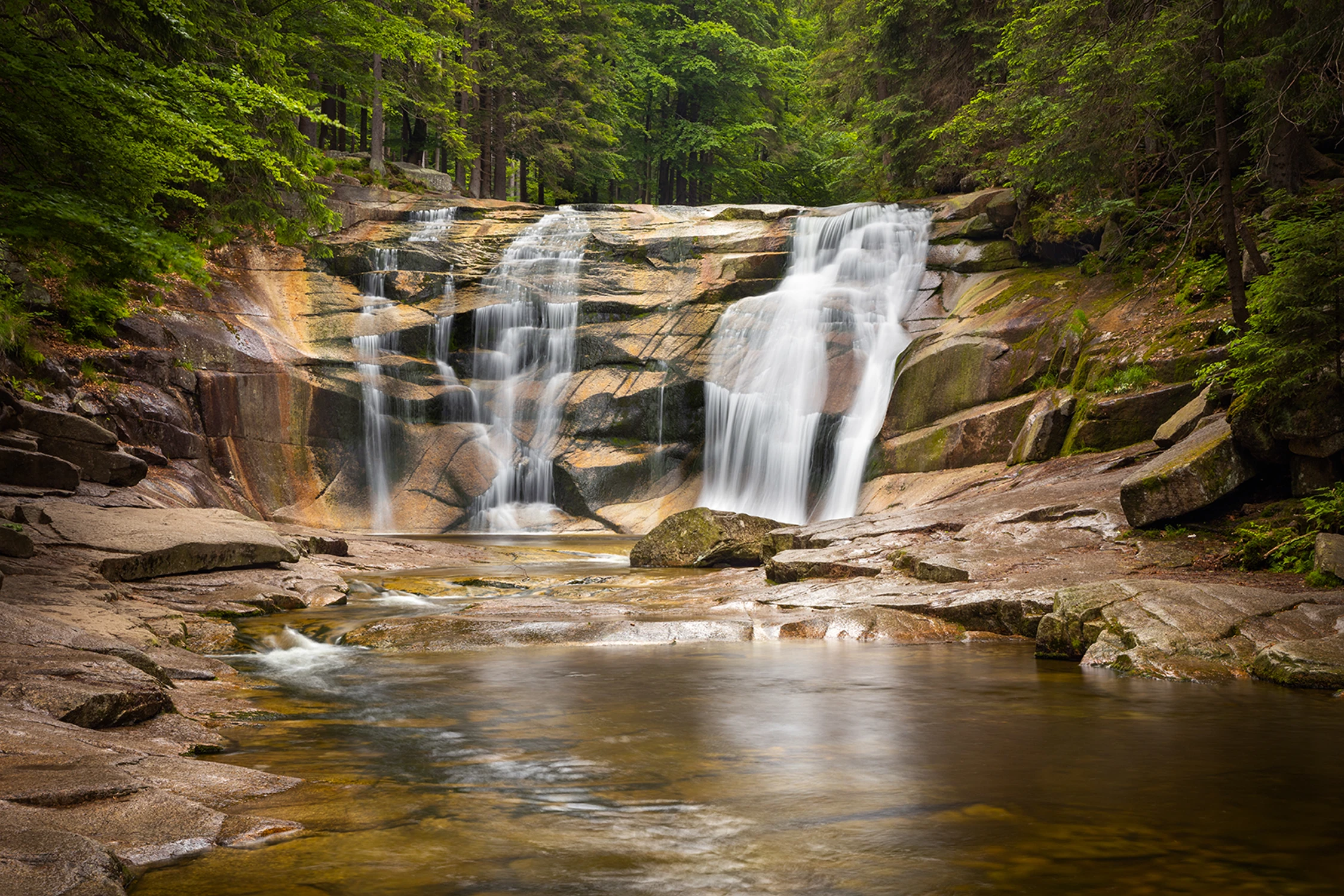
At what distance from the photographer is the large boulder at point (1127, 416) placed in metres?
12.8

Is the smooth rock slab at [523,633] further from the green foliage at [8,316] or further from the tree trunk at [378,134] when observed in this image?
the tree trunk at [378,134]

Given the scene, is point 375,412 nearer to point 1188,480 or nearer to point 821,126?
point 1188,480

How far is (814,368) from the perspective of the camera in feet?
66.7

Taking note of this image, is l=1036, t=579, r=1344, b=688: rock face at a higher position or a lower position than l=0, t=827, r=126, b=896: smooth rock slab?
higher

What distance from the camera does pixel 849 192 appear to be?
34.7 metres

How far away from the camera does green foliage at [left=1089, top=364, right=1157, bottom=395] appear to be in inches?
520

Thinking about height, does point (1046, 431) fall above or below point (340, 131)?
below

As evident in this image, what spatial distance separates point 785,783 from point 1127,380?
11.0 meters

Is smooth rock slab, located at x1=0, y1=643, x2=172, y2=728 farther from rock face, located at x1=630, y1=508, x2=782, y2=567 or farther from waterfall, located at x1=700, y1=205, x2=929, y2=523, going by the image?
waterfall, located at x1=700, y1=205, x2=929, y2=523

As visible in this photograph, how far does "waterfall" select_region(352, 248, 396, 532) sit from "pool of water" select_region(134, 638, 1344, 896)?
13801 mm

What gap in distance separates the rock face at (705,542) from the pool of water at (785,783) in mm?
6284

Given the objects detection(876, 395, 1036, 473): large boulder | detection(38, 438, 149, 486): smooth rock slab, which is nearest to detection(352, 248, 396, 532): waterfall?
detection(38, 438, 149, 486): smooth rock slab

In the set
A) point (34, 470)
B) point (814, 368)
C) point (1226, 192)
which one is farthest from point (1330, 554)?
point (34, 470)

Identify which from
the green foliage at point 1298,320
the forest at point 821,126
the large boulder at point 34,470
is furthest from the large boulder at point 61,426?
the green foliage at point 1298,320
